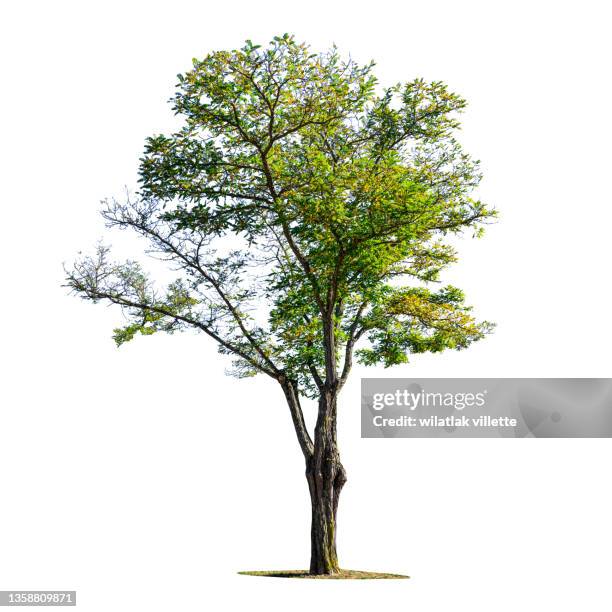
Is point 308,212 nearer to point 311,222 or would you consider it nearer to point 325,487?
point 311,222

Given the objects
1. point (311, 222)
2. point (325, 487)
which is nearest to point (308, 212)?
point (311, 222)

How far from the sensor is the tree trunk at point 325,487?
1369cm

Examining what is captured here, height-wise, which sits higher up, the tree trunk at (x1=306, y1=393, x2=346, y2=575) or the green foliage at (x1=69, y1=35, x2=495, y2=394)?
the green foliage at (x1=69, y1=35, x2=495, y2=394)

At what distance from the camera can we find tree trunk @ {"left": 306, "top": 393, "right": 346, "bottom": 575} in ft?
44.9

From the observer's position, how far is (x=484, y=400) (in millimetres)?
14180

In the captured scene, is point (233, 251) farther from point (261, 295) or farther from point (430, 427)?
point (430, 427)

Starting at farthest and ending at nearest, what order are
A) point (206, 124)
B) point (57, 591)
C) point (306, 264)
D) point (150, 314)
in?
point (150, 314), point (306, 264), point (206, 124), point (57, 591)

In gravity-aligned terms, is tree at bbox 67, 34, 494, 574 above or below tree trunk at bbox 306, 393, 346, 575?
above

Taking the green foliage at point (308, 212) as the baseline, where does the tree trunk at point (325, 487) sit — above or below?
below

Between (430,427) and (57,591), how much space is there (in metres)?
6.51

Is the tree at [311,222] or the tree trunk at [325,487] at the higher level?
the tree at [311,222]

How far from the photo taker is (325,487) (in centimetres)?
1383

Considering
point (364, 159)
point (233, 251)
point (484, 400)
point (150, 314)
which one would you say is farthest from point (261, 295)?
point (484, 400)

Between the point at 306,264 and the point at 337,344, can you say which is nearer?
the point at 306,264
